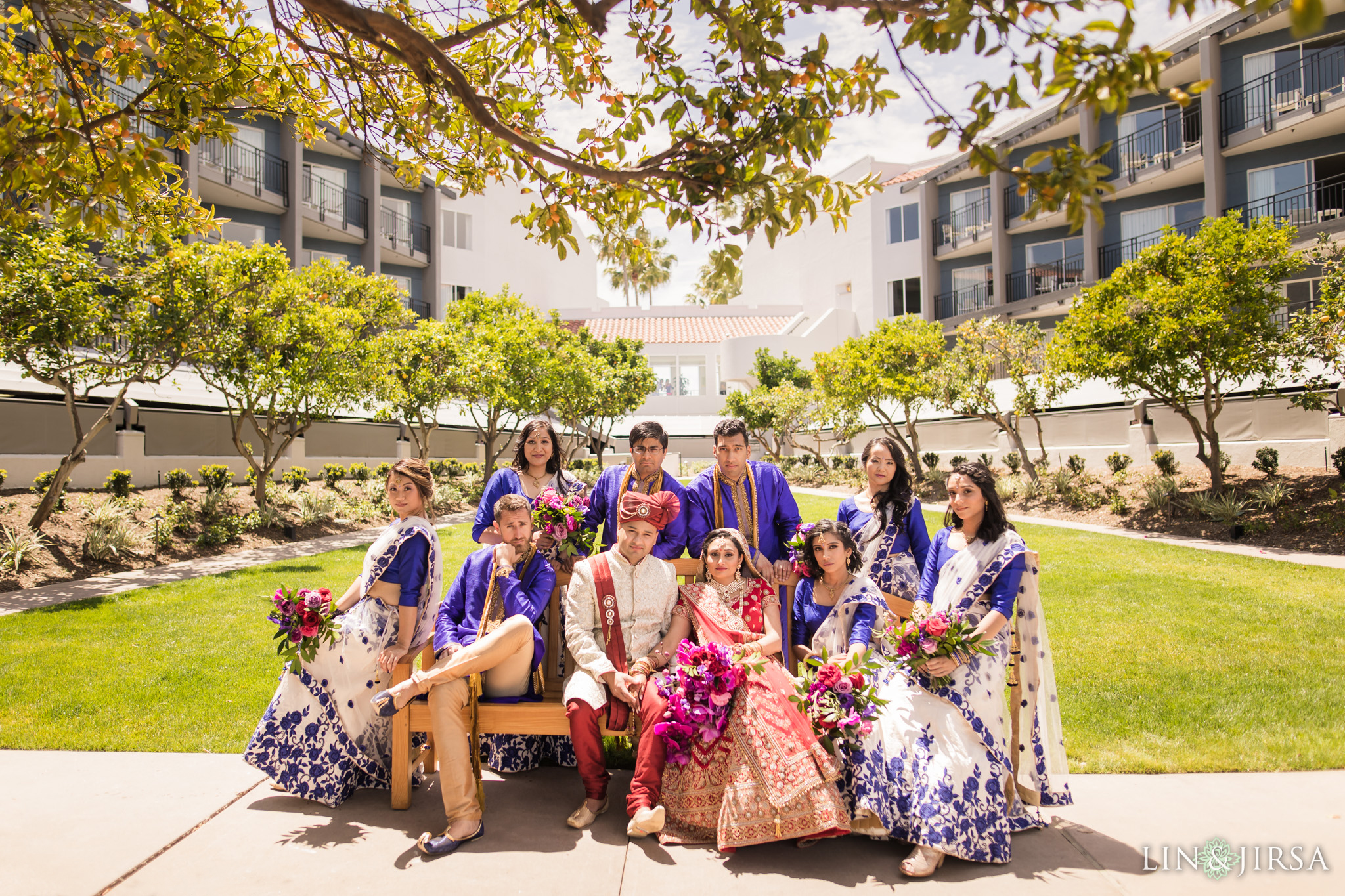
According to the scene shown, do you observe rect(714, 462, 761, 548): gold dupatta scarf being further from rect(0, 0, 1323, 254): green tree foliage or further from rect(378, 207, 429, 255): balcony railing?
rect(378, 207, 429, 255): balcony railing

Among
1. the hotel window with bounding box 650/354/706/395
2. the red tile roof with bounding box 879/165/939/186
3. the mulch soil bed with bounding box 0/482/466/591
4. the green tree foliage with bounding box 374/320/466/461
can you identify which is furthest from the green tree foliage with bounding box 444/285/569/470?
the hotel window with bounding box 650/354/706/395

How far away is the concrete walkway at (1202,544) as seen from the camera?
10.3m

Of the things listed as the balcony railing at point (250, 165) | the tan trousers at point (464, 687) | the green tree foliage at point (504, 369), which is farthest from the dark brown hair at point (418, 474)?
the balcony railing at point (250, 165)

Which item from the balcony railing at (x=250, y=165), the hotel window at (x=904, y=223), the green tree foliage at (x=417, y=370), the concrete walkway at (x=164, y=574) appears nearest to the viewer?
the concrete walkway at (x=164, y=574)

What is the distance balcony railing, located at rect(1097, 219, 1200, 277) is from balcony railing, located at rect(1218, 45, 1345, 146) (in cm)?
326

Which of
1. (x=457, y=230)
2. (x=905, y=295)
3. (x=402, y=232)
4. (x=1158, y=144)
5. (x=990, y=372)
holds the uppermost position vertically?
(x=457, y=230)

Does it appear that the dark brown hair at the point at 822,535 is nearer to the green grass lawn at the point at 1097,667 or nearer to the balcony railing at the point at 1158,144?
the green grass lawn at the point at 1097,667

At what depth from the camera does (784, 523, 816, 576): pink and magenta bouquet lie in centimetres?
438

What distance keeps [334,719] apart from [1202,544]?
13.3 m

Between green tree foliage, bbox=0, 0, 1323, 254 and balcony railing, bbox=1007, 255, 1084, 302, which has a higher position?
balcony railing, bbox=1007, 255, 1084, 302

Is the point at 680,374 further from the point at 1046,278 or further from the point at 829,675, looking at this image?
the point at 829,675

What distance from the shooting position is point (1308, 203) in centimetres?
1916

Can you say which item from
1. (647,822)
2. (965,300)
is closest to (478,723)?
(647,822)

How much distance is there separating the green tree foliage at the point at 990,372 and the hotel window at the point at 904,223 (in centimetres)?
1436
